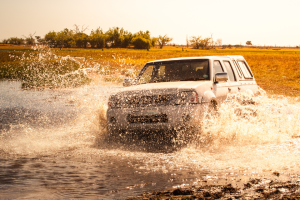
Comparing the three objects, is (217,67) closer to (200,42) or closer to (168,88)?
(168,88)

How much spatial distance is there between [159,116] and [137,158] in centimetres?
100

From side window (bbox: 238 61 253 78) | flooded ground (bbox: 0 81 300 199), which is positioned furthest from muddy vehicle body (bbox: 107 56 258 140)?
side window (bbox: 238 61 253 78)

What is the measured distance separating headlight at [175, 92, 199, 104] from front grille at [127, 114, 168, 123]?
381 mm

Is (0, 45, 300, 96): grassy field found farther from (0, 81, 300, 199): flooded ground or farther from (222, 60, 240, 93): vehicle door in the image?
(222, 60, 240, 93): vehicle door

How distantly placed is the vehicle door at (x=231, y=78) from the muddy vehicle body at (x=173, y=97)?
3 centimetres

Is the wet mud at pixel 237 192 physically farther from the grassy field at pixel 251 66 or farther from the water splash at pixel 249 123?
the grassy field at pixel 251 66

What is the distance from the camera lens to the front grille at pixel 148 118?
248 inches

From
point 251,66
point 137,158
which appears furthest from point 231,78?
point 251,66

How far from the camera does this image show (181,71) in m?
7.64

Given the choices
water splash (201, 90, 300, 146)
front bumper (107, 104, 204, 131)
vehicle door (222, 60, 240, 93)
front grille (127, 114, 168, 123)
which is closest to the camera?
front bumper (107, 104, 204, 131)

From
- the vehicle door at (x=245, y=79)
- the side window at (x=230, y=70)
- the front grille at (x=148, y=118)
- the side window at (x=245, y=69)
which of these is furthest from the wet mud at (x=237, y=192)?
the side window at (x=245, y=69)

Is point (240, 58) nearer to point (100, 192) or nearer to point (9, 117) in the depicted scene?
point (100, 192)

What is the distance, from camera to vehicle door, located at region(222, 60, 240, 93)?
786cm

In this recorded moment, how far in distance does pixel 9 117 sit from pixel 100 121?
13.2ft
